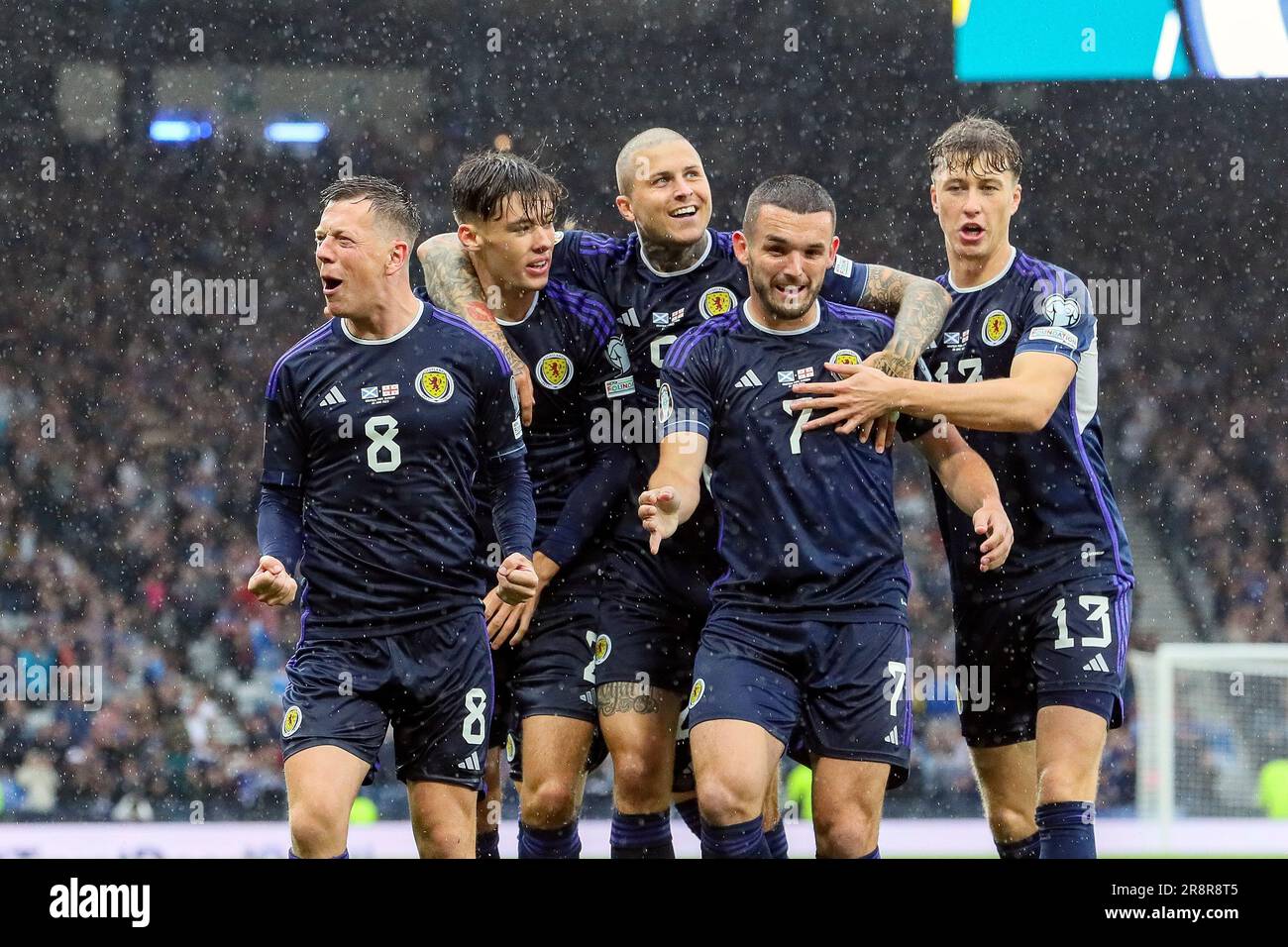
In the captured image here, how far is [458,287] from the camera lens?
192 inches

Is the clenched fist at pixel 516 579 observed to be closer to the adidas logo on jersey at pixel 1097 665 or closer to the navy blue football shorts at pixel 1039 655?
the navy blue football shorts at pixel 1039 655

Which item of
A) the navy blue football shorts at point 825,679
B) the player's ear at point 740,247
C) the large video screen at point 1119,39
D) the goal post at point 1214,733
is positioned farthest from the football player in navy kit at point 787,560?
the large video screen at point 1119,39

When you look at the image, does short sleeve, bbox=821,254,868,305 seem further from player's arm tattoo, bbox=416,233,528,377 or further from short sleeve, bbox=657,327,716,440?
player's arm tattoo, bbox=416,233,528,377

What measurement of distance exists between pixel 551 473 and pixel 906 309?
1.20 metres

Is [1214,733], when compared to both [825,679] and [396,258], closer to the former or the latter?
[825,679]

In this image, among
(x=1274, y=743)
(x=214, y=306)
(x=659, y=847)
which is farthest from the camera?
(x=214, y=306)

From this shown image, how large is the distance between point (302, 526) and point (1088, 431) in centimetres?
238

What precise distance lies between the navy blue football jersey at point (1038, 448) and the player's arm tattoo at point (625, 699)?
102 cm

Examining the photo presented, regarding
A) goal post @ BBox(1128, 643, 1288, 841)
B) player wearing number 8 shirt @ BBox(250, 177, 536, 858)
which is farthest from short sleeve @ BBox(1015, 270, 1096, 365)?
goal post @ BBox(1128, 643, 1288, 841)

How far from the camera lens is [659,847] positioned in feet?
15.6

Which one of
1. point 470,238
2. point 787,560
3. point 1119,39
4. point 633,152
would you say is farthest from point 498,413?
point 1119,39

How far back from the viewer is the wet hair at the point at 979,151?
15.8 feet

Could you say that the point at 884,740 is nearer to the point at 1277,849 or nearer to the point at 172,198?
the point at 1277,849
